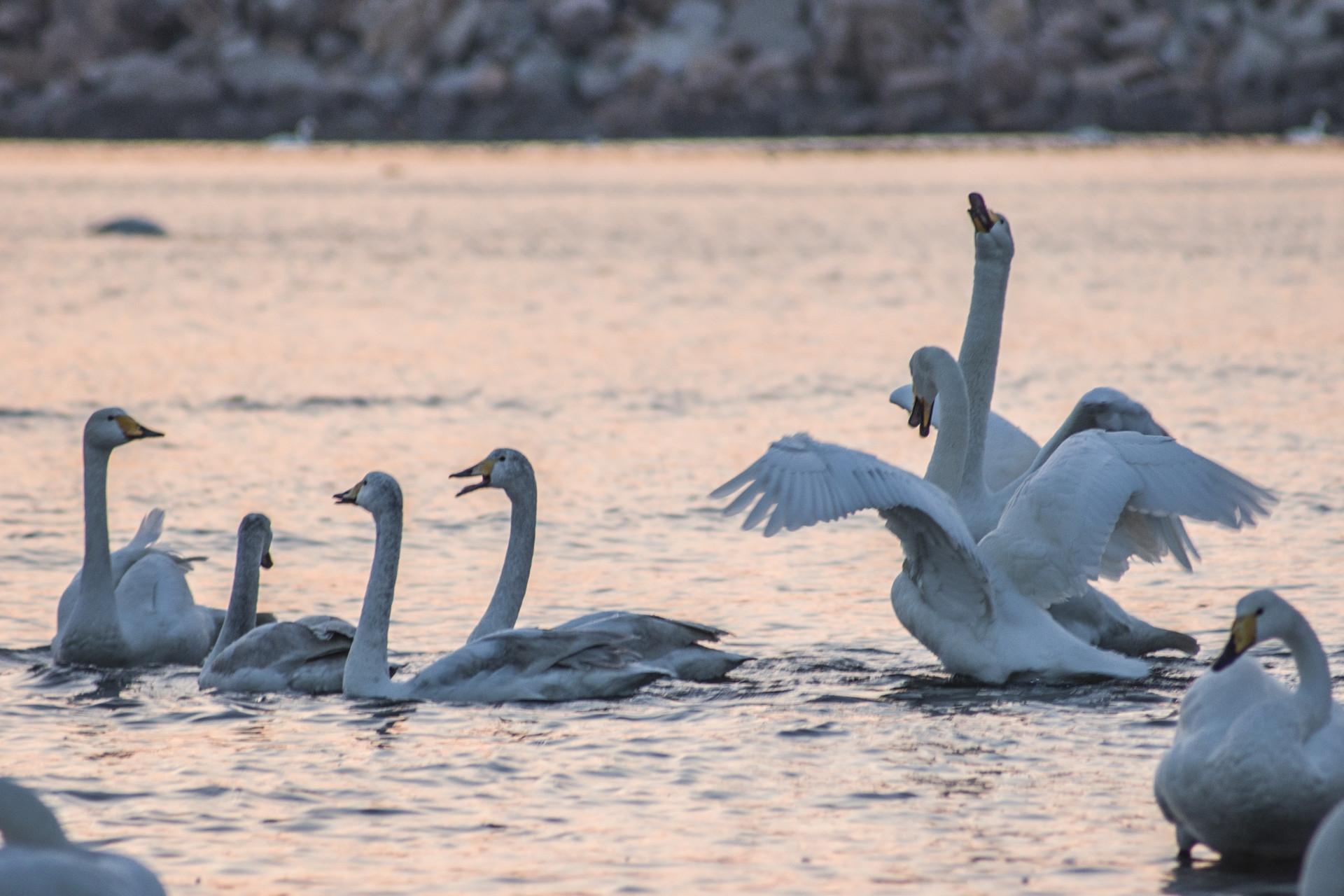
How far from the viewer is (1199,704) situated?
20.5 feet

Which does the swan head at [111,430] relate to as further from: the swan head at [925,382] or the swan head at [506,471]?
the swan head at [925,382]

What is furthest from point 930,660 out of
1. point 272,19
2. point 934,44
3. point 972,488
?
point 272,19

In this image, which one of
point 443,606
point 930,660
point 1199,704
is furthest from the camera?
point 443,606

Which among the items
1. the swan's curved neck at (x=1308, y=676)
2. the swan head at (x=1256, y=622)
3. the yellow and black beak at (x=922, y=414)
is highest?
the yellow and black beak at (x=922, y=414)

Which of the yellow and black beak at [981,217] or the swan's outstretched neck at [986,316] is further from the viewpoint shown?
the yellow and black beak at [981,217]

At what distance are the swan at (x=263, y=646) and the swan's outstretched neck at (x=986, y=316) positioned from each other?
9.63 feet

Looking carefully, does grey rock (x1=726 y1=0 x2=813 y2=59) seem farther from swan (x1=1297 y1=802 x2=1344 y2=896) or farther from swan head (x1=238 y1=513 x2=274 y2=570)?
swan (x1=1297 y1=802 x2=1344 y2=896)

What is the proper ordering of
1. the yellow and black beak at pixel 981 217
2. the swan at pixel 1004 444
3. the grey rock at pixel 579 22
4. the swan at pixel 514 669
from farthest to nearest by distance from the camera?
the grey rock at pixel 579 22, the yellow and black beak at pixel 981 217, the swan at pixel 1004 444, the swan at pixel 514 669

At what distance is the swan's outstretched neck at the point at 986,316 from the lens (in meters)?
9.67

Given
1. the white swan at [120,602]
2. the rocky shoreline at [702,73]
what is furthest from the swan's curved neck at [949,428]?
the rocky shoreline at [702,73]

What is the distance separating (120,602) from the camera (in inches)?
372

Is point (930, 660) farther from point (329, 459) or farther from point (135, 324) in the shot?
point (135, 324)

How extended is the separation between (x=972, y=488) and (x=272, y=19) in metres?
89.1

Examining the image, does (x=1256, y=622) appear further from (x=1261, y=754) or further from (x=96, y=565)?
(x=96, y=565)
